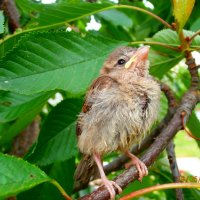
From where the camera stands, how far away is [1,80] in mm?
1826

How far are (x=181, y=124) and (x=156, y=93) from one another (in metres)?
0.26

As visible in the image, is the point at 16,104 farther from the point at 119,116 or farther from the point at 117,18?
the point at 117,18

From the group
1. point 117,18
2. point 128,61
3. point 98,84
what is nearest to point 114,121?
point 98,84

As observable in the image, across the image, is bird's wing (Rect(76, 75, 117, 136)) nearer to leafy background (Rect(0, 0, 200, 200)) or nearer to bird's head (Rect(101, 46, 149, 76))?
leafy background (Rect(0, 0, 200, 200))

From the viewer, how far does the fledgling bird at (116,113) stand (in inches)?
81.2

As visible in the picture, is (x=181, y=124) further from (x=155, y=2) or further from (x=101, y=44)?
(x=155, y=2)

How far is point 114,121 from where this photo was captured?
2059mm

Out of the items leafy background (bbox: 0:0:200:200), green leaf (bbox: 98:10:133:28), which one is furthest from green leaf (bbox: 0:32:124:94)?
green leaf (bbox: 98:10:133:28)

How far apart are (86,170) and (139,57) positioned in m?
0.67

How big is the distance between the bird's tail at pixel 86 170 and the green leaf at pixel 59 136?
3.7 inches

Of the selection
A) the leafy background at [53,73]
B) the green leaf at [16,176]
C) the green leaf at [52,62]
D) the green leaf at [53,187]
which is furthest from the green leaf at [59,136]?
the green leaf at [16,176]

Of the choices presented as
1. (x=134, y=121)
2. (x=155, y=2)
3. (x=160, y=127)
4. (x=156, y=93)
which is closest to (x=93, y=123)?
(x=134, y=121)

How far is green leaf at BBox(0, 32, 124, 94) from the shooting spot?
1.88m

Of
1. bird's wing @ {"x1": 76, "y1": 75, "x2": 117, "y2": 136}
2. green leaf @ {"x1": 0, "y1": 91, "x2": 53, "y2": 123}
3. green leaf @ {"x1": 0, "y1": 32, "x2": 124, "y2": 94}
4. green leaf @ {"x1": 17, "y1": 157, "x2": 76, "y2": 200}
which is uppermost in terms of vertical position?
green leaf @ {"x1": 0, "y1": 32, "x2": 124, "y2": 94}
